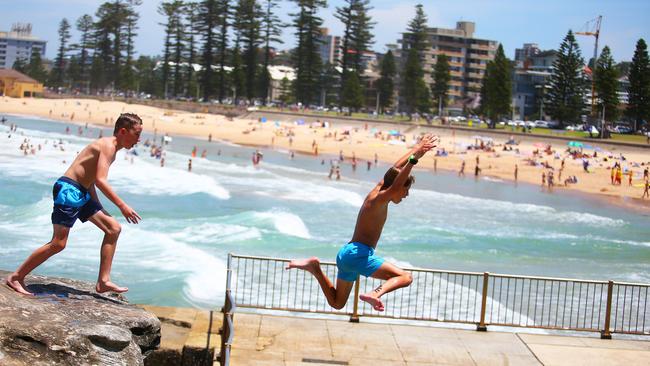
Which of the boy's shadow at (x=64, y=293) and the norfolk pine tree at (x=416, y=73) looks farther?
the norfolk pine tree at (x=416, y=73)

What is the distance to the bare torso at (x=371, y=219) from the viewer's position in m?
5.67

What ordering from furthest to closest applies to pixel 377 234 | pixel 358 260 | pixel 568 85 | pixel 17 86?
1. pixel 17 86
2. pixel 568 85
3. pixel 377 234
4. pixel 358 260

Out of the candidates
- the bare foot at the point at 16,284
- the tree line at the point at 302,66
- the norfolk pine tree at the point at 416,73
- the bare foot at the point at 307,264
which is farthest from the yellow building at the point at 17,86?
the bare foot at the point at 307,264

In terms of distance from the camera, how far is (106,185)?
602 centimetres

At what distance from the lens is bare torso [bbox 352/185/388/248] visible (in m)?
5.67

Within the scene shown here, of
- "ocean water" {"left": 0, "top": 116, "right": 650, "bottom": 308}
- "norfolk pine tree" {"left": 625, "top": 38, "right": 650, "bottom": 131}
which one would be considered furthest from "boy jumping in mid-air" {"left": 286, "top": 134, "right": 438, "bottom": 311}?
"norfolk pine tree" {"left": 625, "top": 38, "right": 650, "bottom": 131}

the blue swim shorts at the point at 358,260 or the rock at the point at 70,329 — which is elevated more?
the blue swim shorts at the point at 358,260

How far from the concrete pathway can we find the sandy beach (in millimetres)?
32017

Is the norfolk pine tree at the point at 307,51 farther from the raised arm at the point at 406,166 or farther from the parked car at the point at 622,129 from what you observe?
the raised arm at the point at 406,166

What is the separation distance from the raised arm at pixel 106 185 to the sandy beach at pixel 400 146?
36.1m

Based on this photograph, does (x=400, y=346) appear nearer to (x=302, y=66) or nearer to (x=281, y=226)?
(x=281, y=226)

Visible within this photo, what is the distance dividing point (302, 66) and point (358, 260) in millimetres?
87857

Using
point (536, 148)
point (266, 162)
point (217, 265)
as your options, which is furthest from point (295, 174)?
point (217, 265)

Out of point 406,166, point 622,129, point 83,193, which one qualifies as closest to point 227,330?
point 83,193
